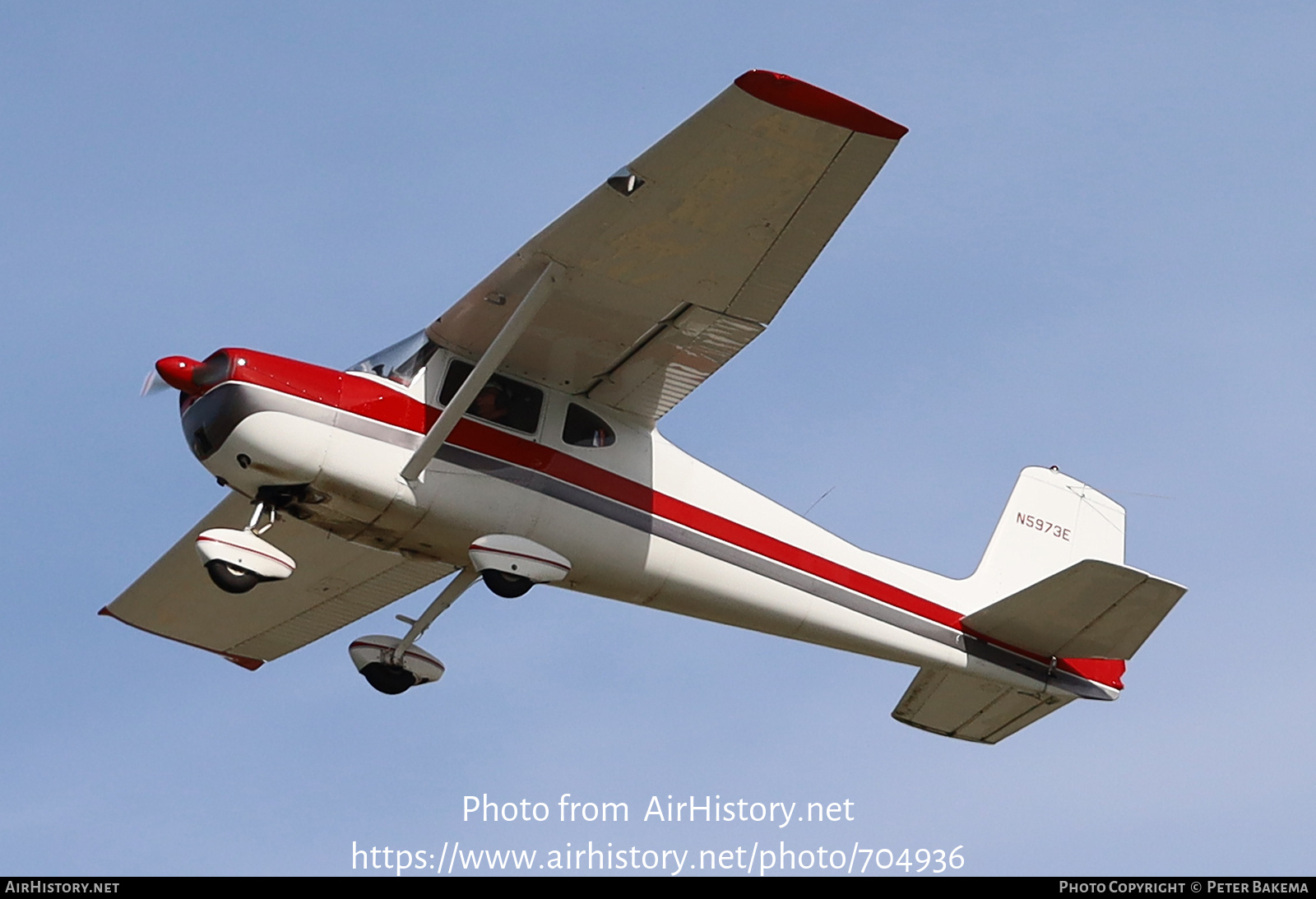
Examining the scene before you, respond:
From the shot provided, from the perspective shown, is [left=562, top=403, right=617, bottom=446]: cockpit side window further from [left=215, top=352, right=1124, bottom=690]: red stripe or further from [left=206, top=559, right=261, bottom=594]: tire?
[left=206, top=559, right=261, bottom=594]: tire

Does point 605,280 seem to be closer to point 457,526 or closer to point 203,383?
point 457,526

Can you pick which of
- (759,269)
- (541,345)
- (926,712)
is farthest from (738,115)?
(926,712)

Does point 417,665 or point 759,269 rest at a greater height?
point 759,269

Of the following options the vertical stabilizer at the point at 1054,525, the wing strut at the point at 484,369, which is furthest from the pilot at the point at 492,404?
the vertical stabilizer at the point at 1054,525

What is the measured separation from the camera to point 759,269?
12422 mm

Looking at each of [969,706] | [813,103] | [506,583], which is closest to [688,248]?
[813,103]

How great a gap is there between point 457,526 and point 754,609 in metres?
2.41

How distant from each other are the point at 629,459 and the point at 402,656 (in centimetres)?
223

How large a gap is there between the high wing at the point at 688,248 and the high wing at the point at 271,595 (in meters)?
2.62

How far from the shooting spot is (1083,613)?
14.2 metres

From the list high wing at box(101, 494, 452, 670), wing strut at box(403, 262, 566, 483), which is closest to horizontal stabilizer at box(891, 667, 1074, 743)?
high wing at box(101, 494, 452, 670)

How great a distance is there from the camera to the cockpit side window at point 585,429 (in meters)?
13.3

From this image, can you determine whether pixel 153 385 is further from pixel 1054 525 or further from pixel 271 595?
pixel 1054 525

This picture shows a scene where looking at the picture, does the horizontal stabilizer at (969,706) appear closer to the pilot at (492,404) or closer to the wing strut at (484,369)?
the pilot at (492,404)
